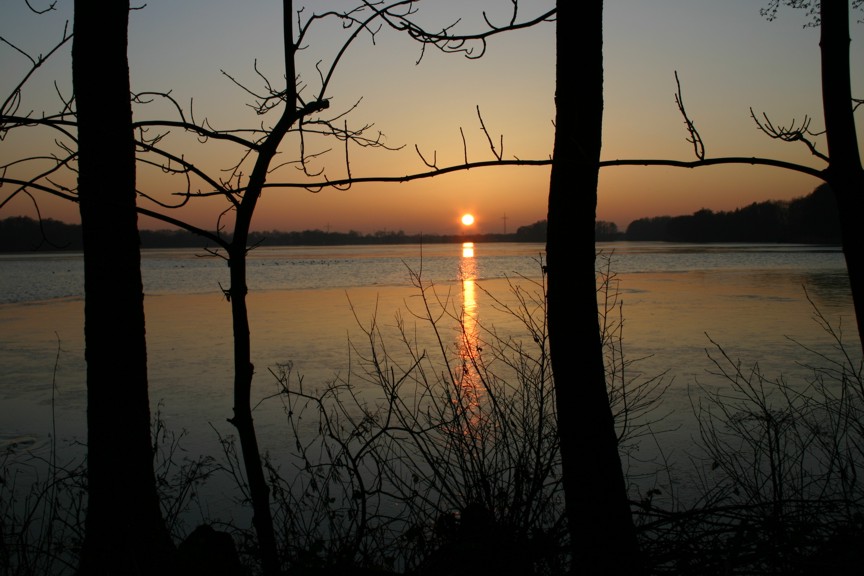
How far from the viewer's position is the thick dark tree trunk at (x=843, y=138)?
9.88ft

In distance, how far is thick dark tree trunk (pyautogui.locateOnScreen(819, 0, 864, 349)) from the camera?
9.88 feet

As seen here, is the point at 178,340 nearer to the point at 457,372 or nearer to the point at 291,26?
the point at 457,372

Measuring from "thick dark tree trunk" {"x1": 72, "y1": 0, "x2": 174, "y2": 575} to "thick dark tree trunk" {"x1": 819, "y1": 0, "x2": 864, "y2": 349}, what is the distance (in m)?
3.45

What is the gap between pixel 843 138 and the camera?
3.07m

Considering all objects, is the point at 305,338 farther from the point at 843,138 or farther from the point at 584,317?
the point at 843,138

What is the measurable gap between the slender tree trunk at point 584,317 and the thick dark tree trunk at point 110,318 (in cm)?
224

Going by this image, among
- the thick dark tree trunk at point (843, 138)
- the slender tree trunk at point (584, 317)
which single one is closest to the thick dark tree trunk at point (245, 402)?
the slender tree trunk at point (584, 317)

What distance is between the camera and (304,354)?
11062 mm

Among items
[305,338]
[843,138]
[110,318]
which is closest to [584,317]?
[843,138]

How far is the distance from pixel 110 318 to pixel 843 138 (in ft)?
12.1

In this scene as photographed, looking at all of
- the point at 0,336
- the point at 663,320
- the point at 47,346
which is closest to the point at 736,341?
the point at 663,320

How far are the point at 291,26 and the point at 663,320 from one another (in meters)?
13.0

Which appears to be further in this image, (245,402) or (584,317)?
(584,317)

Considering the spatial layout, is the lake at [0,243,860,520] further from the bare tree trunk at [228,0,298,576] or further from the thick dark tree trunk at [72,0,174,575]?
the thick dark tree trunk at [72,0,174,575]
